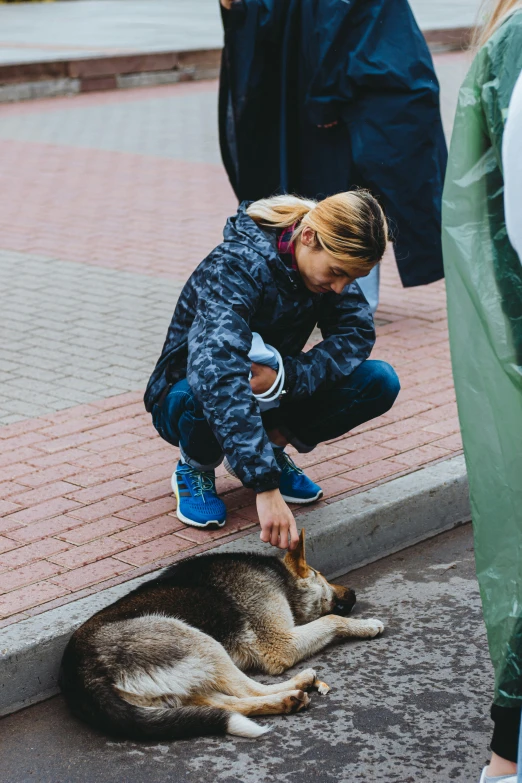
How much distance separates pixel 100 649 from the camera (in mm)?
3070

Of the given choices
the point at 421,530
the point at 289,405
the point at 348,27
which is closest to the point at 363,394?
the point at 289,405

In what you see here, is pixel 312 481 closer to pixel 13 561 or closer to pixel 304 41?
pixel 13 561

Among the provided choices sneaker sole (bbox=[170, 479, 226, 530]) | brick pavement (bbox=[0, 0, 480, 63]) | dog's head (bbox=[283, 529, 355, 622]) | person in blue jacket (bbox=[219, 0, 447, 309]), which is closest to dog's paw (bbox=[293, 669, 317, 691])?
dog's head (bbox=[283, 529, 355, 622])

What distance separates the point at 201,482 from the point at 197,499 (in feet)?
0.27

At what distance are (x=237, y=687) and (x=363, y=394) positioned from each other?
4.46ft

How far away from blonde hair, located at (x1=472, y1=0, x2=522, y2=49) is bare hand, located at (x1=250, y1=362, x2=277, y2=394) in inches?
62.6

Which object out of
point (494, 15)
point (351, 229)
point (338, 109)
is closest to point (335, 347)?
point (351, 229)

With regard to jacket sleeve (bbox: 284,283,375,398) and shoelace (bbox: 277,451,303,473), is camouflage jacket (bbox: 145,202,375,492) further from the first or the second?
shoelace (bbox: 277,451,303,473)

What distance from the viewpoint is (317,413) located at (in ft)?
13.7

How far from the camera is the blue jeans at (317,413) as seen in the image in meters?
4.08

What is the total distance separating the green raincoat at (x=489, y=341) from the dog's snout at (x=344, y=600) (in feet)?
4.24

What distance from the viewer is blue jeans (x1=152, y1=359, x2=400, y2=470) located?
408cm

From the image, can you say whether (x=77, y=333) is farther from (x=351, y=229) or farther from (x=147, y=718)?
(x=147, y=718)

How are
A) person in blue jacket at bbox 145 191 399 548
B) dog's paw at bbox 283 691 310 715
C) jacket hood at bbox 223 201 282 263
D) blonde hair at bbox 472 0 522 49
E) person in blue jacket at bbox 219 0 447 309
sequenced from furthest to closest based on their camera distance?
person in blue jacket at bbox 219 0 447 309, jacket hood at bbox 223 201 282 263, person in blue jacket at bbox 145 191 399 548, dog's paw at bbox 283 691 310 715, blonde hair at bbox 472 0 522 49
